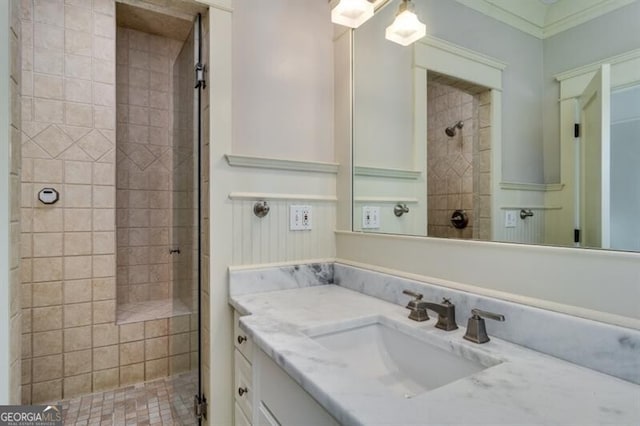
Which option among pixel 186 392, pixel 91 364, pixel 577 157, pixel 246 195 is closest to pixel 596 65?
pixel 577 157

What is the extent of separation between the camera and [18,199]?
861 millimetres

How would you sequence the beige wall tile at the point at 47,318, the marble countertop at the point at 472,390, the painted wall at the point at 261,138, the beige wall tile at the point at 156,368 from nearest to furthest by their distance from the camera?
the marble countertop at the point at 472,390, the painted wall at the point at 261,138, the beige wall tile at the point at 47,318, the beige wall tile at the point at 156,368

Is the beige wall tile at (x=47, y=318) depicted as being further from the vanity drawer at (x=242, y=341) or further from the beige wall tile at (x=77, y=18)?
the beige wall tile at (x=77, y=18)

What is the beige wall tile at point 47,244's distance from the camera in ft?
6.79

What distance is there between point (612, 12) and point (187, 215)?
1.93m

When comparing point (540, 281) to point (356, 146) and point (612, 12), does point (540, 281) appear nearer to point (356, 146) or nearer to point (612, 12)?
point (612, 12)

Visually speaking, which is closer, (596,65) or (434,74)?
(596,65)

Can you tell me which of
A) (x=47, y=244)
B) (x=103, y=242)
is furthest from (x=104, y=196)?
(x=47, y=244)

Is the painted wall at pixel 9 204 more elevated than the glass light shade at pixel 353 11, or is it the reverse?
the glass light shade at pixel 353 11

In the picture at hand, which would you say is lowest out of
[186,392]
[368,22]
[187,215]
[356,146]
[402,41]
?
[186,392]

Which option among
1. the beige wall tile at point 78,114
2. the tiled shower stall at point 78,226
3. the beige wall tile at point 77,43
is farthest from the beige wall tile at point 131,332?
the beige wall tile at point 77,43

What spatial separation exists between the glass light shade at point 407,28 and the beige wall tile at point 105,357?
2.58 m

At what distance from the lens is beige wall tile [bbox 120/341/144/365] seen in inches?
88.8

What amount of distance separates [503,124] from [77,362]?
2.76m
